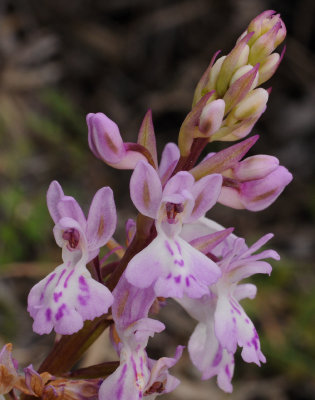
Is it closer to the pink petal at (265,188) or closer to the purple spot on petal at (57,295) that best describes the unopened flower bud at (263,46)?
the pink petal at (265,188)

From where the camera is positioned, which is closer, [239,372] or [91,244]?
[91,244]

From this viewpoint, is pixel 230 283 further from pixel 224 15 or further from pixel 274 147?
pixel 224 15

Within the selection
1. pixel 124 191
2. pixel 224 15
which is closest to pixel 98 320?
pixel 124 191

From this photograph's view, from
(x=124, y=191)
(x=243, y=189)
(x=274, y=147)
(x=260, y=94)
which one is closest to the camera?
(x=260, y=94)

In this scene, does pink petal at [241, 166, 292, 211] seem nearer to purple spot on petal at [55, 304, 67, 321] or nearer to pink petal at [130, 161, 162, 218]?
pink petal at [130, 161, 162, 218]

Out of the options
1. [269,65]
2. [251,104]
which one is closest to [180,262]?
[251,104]

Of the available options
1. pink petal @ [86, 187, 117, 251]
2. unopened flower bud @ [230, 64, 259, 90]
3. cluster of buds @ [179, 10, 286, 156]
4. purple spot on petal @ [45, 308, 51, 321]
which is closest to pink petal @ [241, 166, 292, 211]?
cluster of buds @ [179, 10, 286, 156]

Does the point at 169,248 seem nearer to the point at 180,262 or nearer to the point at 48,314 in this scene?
the point at 180,262
